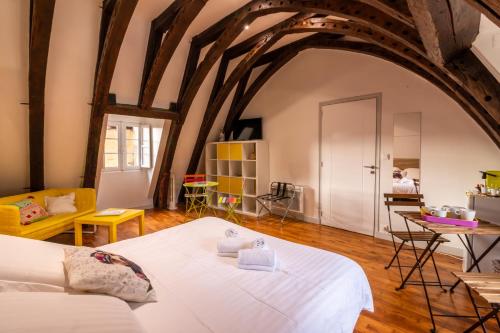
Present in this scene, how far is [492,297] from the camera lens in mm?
1344

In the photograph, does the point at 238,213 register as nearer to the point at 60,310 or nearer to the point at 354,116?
the point at 354,116

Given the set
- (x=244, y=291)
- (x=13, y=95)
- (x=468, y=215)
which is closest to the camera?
(x=244, y=291)

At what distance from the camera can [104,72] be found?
10.0 feet

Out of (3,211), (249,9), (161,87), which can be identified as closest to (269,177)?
(161,87)

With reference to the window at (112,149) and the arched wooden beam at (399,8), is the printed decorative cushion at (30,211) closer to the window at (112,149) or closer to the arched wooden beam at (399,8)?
the window at (112,149)

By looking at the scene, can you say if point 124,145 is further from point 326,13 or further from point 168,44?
point 326,13

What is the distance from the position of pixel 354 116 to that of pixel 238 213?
2.85 m

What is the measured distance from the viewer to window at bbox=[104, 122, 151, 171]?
197 inches

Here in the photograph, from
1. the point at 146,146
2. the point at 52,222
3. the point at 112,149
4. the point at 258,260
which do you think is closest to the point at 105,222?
the point at 52,222

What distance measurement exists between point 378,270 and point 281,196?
2.17 meters

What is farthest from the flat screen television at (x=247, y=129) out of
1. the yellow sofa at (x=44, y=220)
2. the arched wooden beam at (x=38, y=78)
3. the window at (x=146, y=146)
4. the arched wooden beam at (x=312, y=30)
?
the arched wooden beam at (x=38, y=78)

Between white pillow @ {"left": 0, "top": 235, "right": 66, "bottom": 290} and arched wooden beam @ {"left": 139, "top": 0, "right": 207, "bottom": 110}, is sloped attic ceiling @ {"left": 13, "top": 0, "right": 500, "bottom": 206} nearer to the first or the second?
arched wooden beam @ {"left": 139, "top": 0, "right": 207, "bottom": 110}

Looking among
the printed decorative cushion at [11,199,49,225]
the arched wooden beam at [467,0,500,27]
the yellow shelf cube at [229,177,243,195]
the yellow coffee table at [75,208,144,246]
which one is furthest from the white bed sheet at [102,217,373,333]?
the yellow shelf cube at [229,177,243,195]

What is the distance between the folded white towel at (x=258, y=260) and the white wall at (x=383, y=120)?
277 centimetres
